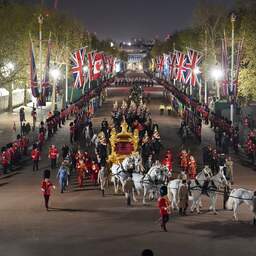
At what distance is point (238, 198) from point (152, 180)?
367cm

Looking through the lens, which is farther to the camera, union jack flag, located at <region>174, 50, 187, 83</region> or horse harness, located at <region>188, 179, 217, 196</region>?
union jack flag, located at <region>174, 50, 187, 83</region>

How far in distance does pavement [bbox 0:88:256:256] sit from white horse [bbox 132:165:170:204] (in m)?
0.51

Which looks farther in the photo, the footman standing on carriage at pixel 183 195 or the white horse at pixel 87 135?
the white horse at pixel 87 135

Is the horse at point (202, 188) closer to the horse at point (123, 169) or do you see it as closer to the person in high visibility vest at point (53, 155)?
the horse at point (123, 169)

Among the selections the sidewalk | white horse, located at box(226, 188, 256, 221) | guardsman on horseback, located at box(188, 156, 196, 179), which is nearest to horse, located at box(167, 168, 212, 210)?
white horse, located at box(226, 188, 256, 221)

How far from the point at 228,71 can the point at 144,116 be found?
789cm

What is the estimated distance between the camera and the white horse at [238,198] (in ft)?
61.3

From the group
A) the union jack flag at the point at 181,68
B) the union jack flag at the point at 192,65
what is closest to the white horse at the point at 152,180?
the union jack flag at the point at 192,65

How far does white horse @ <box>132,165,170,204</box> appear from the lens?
21.5m

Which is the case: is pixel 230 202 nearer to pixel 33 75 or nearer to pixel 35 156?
pixel 35 156

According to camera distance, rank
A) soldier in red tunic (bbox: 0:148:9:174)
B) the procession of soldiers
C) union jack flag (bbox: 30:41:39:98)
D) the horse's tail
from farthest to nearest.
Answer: union jack flag (bbox: 30:41:39:98) → soldier in red tunic (bbox: 0:148:9:174) → the procession of soldiers → the horse's tail

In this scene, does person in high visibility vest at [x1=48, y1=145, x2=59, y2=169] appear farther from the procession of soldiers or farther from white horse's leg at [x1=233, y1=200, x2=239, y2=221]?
white horse's leg at [x1=233, y1=200, x2=239, y2=221]

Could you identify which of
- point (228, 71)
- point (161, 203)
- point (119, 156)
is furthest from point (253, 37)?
point (161, 203)

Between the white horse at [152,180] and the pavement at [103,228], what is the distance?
0.51 m
